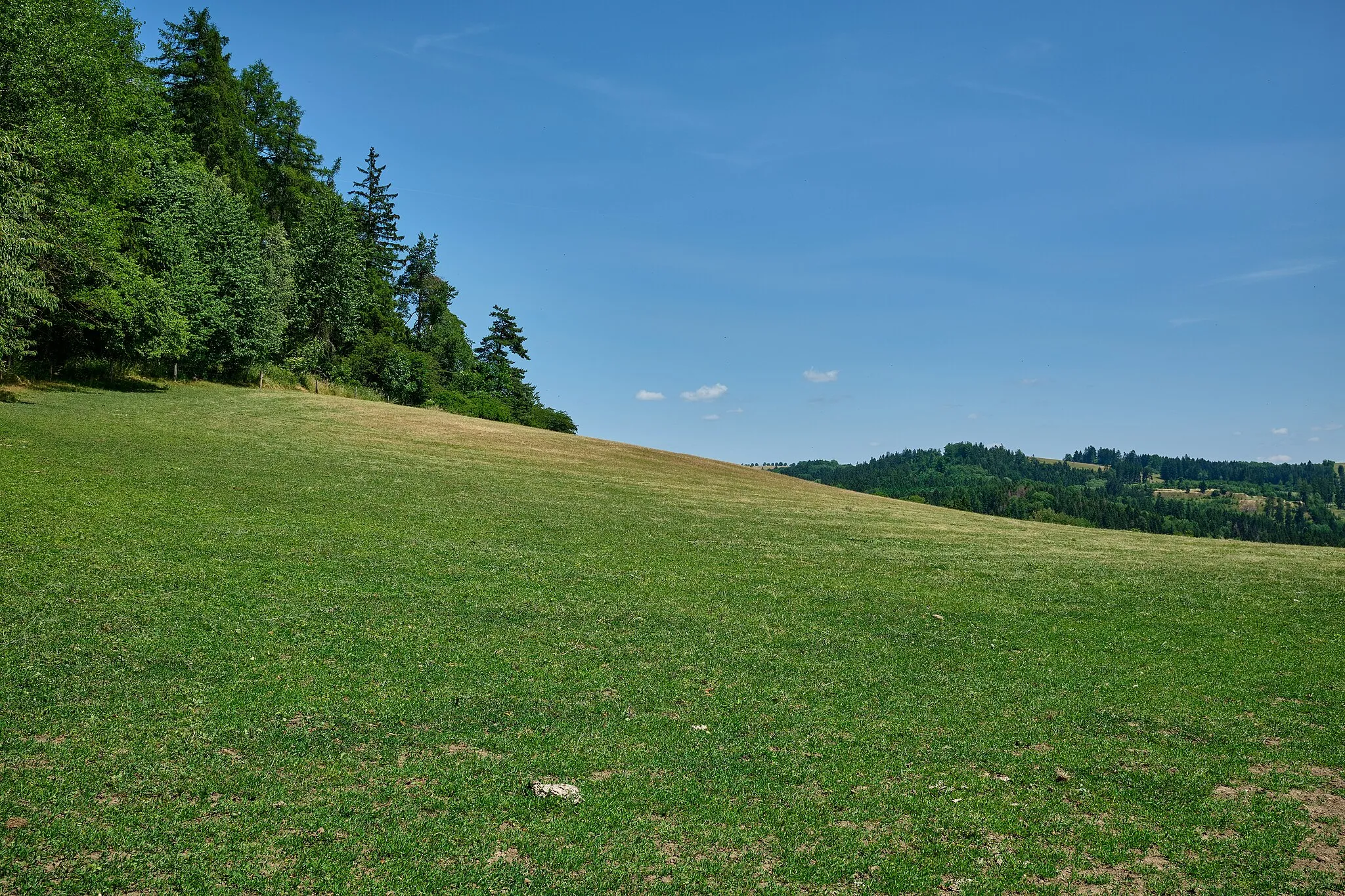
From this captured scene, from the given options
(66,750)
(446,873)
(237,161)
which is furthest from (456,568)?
(237,161)

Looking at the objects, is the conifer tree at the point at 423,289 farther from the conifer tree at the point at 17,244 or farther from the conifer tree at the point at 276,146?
the conifer tree at the point at 17,244

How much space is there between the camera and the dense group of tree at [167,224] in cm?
3541

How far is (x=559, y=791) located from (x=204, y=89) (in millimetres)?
79303

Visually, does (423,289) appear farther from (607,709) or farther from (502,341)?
(607,709)

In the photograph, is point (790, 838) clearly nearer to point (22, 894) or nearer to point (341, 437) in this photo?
point (22, 894)

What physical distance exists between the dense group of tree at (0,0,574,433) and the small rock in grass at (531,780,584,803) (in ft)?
119

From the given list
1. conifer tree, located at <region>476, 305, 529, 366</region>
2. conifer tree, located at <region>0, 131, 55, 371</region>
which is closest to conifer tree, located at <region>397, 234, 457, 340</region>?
conifer tree, located at <region>476, 305, 529, 366</region>

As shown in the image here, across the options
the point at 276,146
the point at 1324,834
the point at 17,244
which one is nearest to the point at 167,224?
the point at 17,244

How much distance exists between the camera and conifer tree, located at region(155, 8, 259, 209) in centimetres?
6712

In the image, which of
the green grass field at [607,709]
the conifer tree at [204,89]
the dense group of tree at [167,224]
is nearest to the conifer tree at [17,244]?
the dense group of tree at [167,224]

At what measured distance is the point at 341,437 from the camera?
42000mm

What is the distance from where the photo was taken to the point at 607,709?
1148 cm

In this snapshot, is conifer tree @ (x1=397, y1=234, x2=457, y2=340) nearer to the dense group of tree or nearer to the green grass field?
the dense group of tree

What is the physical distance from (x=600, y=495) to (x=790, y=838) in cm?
2840
